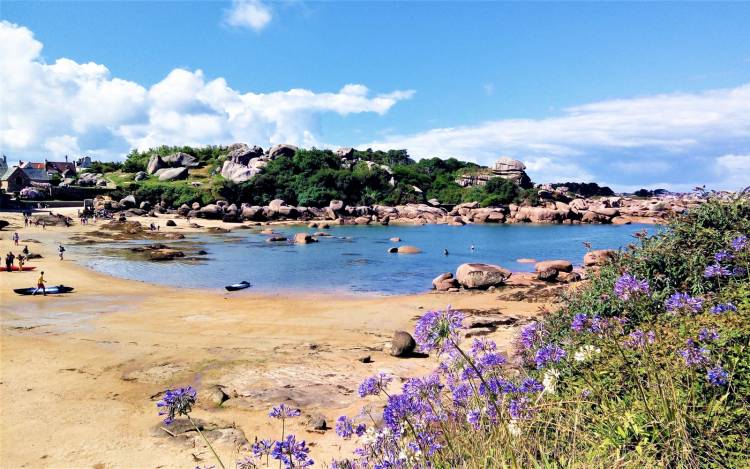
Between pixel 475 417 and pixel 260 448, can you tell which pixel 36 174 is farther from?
pixel 475 417

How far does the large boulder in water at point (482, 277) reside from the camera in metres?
24.3

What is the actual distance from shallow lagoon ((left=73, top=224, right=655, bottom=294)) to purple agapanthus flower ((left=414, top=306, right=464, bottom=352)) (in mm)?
21314

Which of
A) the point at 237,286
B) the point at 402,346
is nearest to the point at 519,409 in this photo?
the point at 402,346

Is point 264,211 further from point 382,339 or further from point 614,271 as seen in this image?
point 614,271

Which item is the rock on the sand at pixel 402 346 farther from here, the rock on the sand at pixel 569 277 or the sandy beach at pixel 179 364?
the rock on the sand at pixel 569 277

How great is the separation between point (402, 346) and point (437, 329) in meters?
9.40

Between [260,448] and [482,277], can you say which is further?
[482,277]

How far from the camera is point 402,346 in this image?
12766 mm

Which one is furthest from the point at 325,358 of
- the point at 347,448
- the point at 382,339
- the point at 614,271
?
the point at 614,271

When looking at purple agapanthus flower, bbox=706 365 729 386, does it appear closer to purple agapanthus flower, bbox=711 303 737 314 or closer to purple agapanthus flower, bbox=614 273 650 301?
purple agapanthus flower, bbox=614 273 650 301

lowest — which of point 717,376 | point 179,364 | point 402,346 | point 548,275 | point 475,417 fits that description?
point 179,364

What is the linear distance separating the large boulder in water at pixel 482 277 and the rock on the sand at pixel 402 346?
1217 centimetres

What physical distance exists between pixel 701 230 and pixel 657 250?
0.68 meters

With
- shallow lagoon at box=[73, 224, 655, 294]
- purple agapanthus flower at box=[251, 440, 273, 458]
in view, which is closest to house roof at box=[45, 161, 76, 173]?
shallow lagoon at box=[73, 224, 655, 294]
